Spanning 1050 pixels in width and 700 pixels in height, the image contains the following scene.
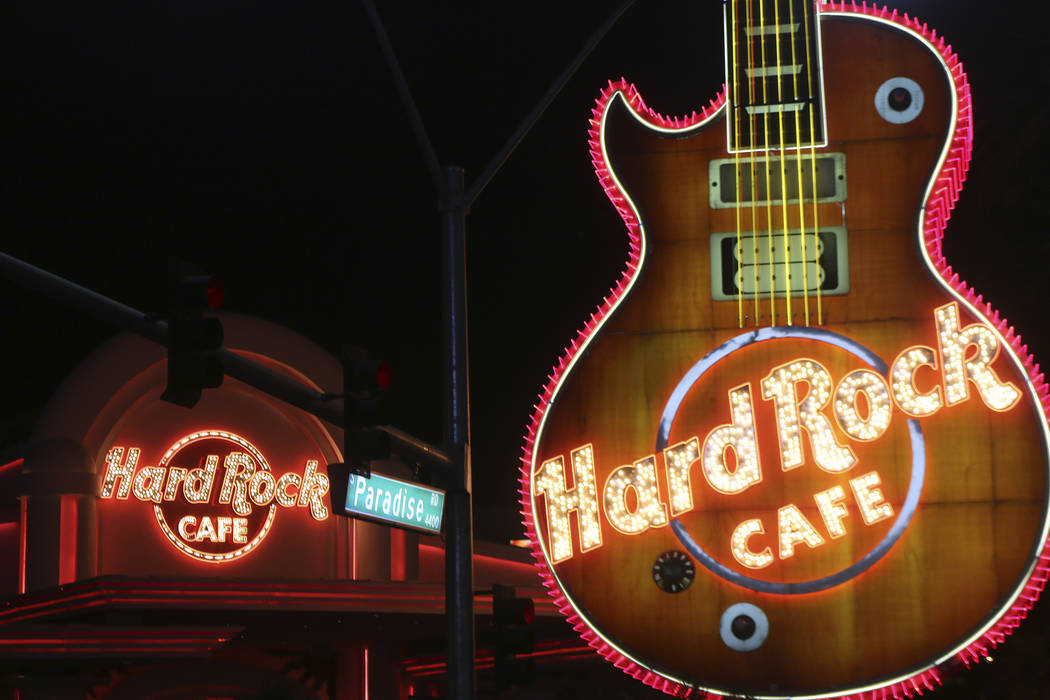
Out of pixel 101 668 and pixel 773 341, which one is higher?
pixel 773 341

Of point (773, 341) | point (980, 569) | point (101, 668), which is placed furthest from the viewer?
point (101, 668)

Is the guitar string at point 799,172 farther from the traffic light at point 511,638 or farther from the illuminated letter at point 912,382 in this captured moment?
the traffic light at point 511,638

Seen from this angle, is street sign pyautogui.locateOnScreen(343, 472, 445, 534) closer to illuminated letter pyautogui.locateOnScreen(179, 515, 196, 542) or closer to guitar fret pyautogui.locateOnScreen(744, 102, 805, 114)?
guitar fret pyautogui.locateOnScreen(744, 102, 805, 114)

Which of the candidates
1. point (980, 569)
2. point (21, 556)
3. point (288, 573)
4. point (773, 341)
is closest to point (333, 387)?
point (288, 573)

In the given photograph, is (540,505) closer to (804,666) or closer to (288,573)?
(804,666)

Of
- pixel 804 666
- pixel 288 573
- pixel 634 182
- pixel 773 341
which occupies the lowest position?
pixel 804 666

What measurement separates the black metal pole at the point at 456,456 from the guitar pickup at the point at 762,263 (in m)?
4.18

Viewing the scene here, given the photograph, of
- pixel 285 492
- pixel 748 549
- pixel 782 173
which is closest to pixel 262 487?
pixel 285 492

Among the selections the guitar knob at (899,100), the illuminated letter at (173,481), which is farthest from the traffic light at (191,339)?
the illuminated letter at (173,481)

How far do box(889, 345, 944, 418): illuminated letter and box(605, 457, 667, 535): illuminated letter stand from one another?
2.65m

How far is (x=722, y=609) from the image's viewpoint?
15297 millimetres

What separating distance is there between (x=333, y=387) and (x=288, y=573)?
292 cm

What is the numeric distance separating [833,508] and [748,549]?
3.20ft

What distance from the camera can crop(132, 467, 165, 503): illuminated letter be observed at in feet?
72.0
